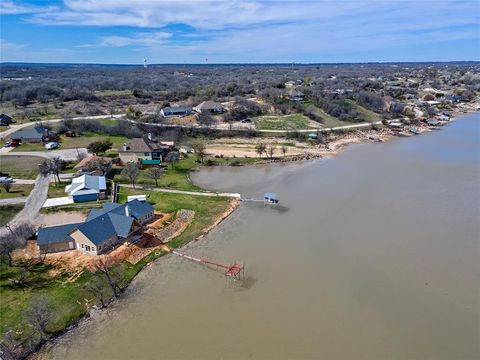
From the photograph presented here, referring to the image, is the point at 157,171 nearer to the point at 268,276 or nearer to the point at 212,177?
the point at 212,177

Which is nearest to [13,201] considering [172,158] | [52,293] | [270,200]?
[52,293]

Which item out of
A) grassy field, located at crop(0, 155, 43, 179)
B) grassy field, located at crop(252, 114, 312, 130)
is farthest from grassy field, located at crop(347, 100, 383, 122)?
grassy field, located at crop(0, 155, 43, 179)

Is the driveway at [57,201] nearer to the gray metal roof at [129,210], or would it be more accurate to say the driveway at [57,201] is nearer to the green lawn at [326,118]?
the gray metal roof at [129,210]

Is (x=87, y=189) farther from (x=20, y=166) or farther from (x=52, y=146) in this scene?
(x=52, y=146)

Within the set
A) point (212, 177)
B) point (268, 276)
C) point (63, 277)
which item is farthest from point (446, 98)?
point (63, 277)

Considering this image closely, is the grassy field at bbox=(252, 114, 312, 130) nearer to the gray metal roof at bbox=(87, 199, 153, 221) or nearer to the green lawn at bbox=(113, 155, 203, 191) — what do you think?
the green lawn at bbox=(113, 155, 203, 191)

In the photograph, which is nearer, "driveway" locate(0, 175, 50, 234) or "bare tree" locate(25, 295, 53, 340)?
"bare tree" locate(25, 295, 53, 340)
